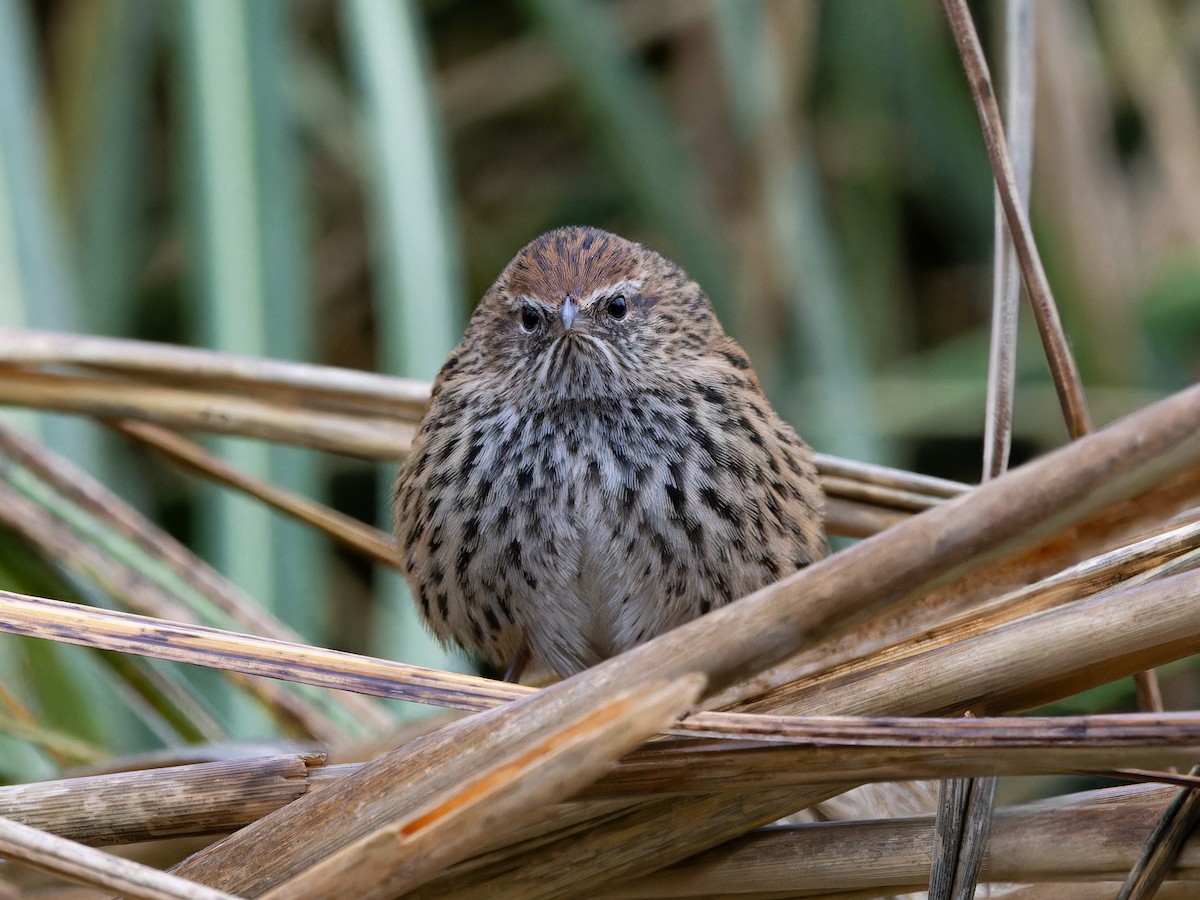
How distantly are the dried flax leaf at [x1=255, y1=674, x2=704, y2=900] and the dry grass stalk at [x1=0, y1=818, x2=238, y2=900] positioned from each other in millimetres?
100

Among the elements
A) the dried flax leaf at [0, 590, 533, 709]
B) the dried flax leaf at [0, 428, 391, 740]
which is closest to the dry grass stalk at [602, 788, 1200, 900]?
the dried flax leaf at [0, 590, 533, 709]

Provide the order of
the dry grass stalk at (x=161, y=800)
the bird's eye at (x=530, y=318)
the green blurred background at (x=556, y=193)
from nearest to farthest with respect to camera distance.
→ 1. the dry grass stalk at (x=161, y=800)
2. the bird's eye at (x=530, y=318)
3. the green blurred background at (x=556, y=193)

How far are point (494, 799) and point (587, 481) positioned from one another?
132 centimetres

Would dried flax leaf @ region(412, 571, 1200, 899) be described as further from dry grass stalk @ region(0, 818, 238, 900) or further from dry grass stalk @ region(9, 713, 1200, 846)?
dry grass stalk @ region(0, 818, 238, 900)

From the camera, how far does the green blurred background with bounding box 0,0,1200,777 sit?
3.26 meters

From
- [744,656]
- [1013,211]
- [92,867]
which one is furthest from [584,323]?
[92,867]

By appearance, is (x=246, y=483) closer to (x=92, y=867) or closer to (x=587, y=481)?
(x=587, y=481)

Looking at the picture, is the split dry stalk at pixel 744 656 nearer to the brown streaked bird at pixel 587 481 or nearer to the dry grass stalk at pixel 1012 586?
the dry grass stalk at pixel 1012 586

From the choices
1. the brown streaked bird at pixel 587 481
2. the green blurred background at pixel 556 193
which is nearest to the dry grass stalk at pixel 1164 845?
the brown streaked bird at pixel 587 481

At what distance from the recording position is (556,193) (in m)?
5.07

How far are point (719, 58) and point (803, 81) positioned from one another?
0.46 m

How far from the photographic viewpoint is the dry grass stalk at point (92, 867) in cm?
140

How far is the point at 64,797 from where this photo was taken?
67.3 inches

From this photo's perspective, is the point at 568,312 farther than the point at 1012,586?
Yes
